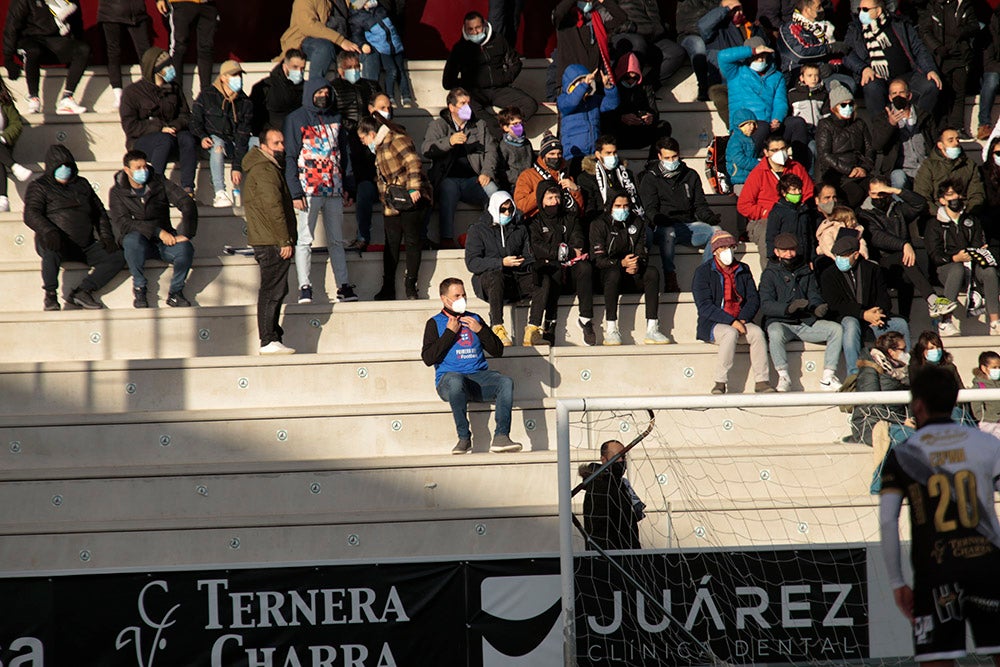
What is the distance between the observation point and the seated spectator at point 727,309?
10820 millimetres

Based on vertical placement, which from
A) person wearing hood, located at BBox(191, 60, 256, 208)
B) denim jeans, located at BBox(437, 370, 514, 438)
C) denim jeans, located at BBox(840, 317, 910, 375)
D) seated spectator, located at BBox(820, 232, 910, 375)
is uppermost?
person wearing hood, located at BBox(191, 60, 256, 208)

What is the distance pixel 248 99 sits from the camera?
12.5 meters

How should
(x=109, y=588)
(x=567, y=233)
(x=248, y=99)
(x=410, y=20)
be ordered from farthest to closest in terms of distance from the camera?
1. (x=410, y=20)
2. (x=248, y=99)
3. (x=567, y=233)
4. (x=109, y=588)

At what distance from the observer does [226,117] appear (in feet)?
41.0

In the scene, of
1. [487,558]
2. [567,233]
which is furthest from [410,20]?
[487,558]

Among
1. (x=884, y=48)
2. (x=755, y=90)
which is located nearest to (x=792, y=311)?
(x=755, y=90)

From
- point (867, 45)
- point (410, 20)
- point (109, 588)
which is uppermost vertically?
point (410, 20)

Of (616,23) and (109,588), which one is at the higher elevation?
(616,23)

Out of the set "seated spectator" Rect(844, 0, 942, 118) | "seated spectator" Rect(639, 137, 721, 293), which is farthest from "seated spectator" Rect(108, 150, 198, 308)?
"seated spectator" Rect(844, 0, 942, 118)

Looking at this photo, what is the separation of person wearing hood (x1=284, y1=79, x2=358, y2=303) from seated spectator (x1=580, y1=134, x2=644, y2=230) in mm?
2288

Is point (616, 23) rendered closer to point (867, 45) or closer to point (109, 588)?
point (867, 45)

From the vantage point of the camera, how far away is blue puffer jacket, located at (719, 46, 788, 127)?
13047 millimetres

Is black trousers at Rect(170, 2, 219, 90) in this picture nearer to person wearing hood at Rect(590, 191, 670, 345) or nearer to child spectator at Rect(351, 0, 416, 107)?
child spectator at Rect(351, 0, 416, 107)

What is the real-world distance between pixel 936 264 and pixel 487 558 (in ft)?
19.7
